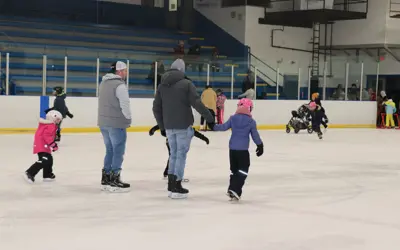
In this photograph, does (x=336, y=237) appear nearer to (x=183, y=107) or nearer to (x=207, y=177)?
(x=183, y=107)

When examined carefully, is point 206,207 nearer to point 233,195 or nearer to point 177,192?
point 233,195

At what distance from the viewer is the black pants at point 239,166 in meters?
6.08

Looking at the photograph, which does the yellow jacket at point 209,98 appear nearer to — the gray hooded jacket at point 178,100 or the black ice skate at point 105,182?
the black ice skate at point 105,182

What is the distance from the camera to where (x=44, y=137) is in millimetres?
7117

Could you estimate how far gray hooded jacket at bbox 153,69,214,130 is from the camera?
617cm

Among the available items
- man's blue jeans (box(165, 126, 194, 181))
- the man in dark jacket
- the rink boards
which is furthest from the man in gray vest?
the rink boards

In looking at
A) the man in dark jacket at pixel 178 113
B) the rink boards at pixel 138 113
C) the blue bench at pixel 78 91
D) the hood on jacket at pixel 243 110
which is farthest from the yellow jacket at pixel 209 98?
the hood on jacket at pixel 243 110

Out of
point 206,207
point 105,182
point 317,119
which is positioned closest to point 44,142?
point 105,182

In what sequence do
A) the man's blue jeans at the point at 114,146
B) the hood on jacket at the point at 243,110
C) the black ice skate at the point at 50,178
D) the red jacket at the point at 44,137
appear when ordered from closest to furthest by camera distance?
1. the hood on jacket at the point at 243,110
2. the man's blue jeans at the point at 114,146
3. the red jacket at the point at 44,137
4. the black ice skate at the point at 50,178

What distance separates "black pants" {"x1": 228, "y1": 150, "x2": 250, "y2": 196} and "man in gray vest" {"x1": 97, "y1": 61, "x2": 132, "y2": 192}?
45.1 inches

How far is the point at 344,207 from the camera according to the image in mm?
6070

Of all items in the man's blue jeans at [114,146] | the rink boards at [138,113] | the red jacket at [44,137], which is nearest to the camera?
the man's blue jeans at [114,146]

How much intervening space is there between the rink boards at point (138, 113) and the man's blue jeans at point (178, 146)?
9104 millimetres

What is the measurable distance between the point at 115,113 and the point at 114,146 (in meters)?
0.34
